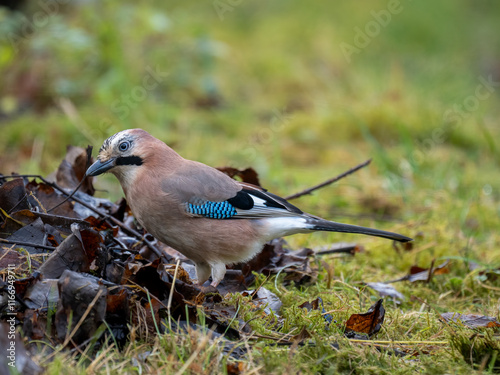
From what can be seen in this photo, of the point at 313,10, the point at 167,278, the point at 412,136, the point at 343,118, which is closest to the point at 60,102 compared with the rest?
the point at 343,118

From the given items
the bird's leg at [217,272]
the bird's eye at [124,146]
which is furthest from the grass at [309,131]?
the bird's eye at [124,146]

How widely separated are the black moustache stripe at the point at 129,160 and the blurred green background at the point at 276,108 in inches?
79.0

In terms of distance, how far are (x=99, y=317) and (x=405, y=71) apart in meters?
9.12

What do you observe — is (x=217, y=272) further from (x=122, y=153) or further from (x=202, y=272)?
(x=122, y=153)

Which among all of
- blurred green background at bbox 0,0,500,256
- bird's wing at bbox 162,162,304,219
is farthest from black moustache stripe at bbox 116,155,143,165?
blurred green background at bbox 0,0,500,256

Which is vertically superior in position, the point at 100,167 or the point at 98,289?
the point at 100,167

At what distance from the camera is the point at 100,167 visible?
3.54 meters

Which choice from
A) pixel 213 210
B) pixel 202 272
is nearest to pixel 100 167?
pixel 213 210

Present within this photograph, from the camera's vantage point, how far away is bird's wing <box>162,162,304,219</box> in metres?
3.60

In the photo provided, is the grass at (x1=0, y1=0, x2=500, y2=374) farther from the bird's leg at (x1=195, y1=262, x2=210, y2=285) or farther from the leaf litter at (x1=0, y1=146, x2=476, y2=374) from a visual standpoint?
the bird's leg at (x1=195, y1=262, x2=210, y2=285)

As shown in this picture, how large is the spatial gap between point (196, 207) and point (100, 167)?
0.60 m

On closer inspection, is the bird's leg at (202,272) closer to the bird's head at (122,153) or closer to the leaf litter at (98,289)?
the leaf litter at (98,289)

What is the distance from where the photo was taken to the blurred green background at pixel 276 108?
6227 millimetres

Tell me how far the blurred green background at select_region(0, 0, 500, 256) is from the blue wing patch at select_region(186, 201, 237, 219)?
2.03 metres
